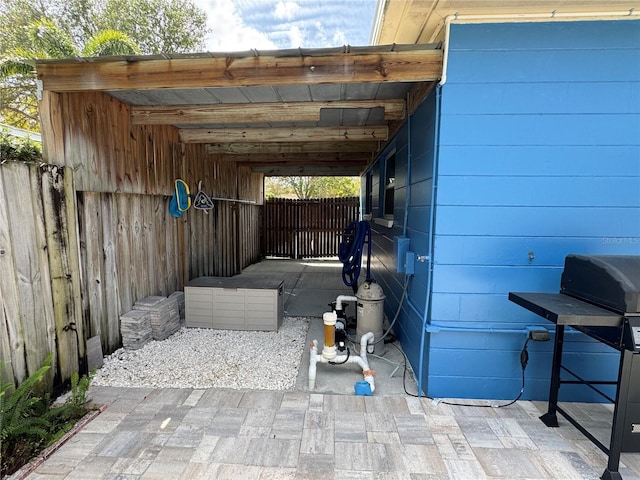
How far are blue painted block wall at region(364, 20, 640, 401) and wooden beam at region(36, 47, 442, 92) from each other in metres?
0.30

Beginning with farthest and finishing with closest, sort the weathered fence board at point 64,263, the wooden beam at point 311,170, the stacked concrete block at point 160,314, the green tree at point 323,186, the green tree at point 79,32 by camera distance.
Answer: the green tree at point 323,186
the wooden beam at point 311,170
the green tree at point 79,32
the stacked concrete block at point 160,314
the weathered fence board at point 64,263

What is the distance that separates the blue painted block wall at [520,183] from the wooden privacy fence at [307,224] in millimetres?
7610

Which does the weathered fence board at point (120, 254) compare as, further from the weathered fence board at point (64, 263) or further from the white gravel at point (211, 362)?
the white gravel at point (211, 362)

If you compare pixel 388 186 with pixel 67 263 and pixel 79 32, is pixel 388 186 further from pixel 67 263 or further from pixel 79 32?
pixel 79 32

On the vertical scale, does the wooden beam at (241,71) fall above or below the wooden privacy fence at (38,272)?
above

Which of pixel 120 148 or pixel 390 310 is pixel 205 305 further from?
pixel 390 310

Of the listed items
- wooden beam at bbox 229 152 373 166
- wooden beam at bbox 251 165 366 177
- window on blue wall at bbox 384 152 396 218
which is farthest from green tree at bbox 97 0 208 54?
window on blue wall at bbox 384 152 396 218

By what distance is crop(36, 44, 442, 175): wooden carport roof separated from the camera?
222 centimetres

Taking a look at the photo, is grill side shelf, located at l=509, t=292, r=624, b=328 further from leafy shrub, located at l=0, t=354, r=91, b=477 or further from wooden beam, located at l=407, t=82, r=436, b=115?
leafy shrub, located at l=0, t=354, r=91, b=477

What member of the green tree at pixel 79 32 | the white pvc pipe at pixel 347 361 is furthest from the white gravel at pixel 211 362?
the green tree at pixel 79 32

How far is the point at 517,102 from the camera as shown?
220cm

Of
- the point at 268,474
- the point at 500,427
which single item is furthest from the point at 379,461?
the point at 500,427

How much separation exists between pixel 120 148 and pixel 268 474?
321 cm

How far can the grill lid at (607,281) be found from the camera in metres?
1.57
